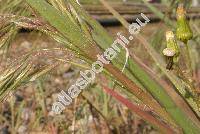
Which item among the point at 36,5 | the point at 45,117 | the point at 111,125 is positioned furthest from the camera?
the point at 45,117

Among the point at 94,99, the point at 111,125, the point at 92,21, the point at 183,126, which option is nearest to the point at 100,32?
the point at 92,21

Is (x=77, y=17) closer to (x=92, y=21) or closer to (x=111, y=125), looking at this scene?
(x=92, y=21)

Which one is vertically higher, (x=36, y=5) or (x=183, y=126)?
(x=36, y=5)

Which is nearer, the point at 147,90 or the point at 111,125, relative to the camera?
the point at 147,90

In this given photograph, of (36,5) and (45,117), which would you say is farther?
(45,117)

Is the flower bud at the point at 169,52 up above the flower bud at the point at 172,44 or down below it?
below

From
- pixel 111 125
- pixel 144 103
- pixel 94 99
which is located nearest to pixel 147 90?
pixel 144 103

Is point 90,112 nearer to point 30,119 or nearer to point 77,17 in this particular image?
point 30,119

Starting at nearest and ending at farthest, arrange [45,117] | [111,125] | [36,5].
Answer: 1. [36,5]
2. [111,125]
3. [45,117]

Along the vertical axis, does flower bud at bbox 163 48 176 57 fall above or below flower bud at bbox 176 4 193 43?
below

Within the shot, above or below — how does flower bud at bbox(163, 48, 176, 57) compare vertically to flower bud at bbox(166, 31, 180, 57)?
below
